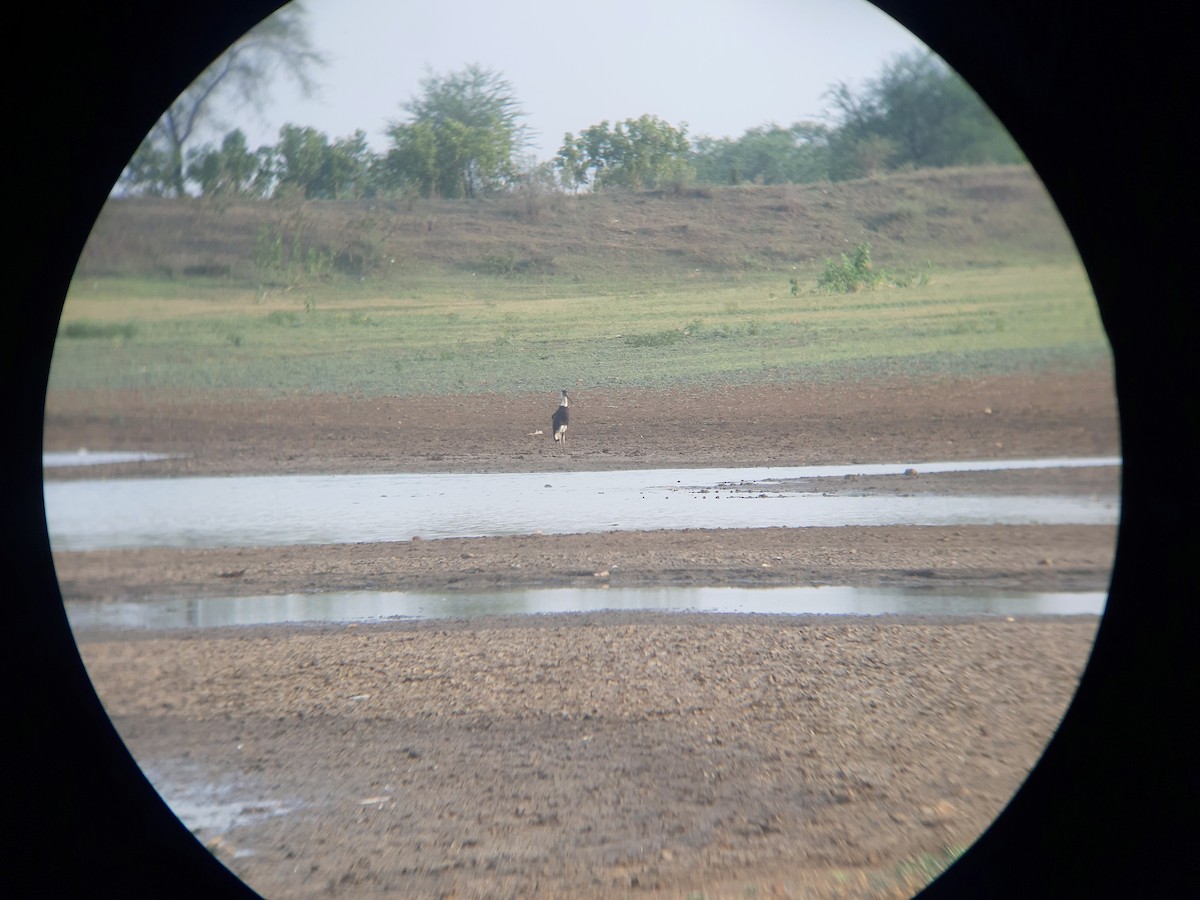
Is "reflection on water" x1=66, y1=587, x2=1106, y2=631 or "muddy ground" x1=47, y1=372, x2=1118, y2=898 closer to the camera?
"muddy ground" x1=47, y1=372, x2=1118, y2=898

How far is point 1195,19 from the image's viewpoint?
2592 millimetres

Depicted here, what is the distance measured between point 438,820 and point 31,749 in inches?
59.7

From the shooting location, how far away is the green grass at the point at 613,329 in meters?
4.75

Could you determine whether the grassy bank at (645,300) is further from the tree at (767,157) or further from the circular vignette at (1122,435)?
the circular vignette at (1122,435)

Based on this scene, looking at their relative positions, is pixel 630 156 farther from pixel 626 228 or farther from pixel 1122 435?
pixel 1122 435

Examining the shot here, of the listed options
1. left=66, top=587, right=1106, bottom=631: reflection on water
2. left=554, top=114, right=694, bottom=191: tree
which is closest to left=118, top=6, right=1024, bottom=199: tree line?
left=554, top=114, right=694, bottom=191: tree

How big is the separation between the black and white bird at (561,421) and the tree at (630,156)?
104 centimetres

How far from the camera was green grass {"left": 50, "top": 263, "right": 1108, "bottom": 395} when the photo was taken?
187 inches

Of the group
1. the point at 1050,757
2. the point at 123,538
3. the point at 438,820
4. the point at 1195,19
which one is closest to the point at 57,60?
the point at 438,820

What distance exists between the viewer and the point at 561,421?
15.7ft

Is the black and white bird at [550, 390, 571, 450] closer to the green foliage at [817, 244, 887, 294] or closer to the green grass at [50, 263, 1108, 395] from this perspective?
the green grass at [50, 263, 1108, 395]

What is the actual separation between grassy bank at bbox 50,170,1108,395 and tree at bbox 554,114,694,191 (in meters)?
0.12

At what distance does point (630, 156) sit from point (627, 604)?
8.20 feet

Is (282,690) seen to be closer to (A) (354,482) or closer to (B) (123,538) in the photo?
(A) (354,482)
